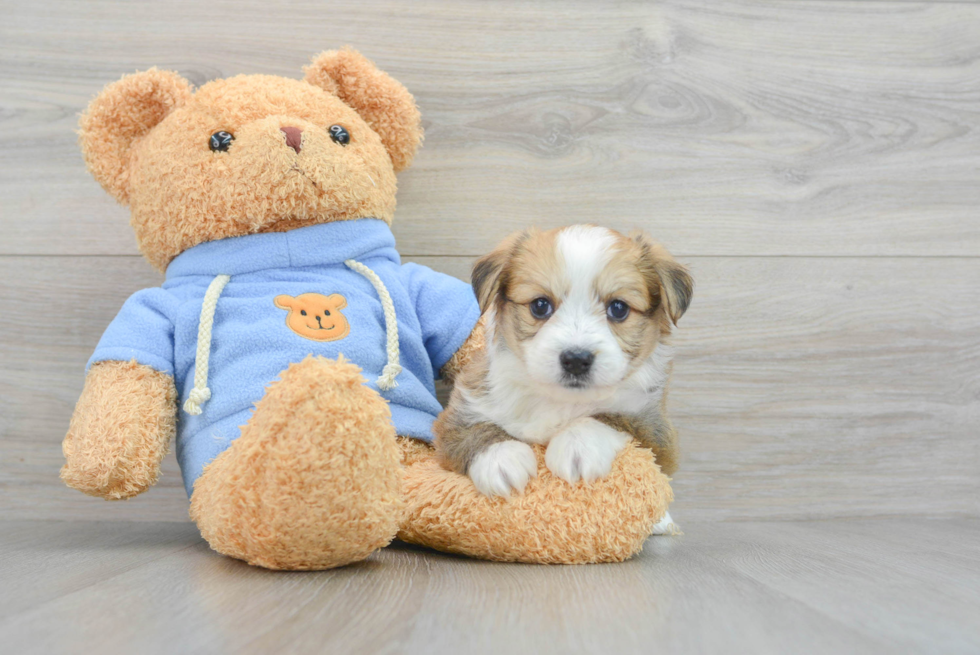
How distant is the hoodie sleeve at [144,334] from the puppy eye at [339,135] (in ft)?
1.56

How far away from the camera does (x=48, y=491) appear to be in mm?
1896

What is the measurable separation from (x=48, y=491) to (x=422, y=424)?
41.5 inches

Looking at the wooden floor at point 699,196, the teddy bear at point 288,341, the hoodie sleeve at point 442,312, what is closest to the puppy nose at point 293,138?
the teddy bear at point 288,341

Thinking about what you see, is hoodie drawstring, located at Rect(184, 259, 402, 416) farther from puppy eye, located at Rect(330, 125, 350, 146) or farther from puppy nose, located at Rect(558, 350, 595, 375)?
puppy nose, located at Rect(558, 350, 595, 375)

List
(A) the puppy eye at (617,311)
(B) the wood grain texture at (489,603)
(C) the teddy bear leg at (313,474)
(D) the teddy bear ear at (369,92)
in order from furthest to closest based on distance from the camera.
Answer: (D) the teddy bear ear at (369,92), (A) the puppy eye at (617,311), (C) the teddy bear leg at (313,474), (B) the wood grain texture at (489,603)

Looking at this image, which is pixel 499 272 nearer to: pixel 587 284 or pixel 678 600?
pixel 587 284

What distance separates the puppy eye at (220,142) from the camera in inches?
59.9

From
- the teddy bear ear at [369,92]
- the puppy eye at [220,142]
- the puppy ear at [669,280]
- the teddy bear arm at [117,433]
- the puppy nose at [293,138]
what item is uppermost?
the teddy bear ear at [369,92]

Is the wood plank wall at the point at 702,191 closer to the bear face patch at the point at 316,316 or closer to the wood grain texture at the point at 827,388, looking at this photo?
the wood grain texture at the point at 827,388

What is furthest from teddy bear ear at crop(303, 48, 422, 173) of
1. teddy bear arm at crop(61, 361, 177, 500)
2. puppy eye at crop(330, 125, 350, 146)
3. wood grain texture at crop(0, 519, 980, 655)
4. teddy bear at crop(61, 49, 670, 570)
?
wood grain texture at crop(0, 519, 980, 655)

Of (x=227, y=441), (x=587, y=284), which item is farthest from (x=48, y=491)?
(x=587, y=284)

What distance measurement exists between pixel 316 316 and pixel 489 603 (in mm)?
720

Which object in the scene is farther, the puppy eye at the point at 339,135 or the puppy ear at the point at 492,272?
the puppy eye at the point at 339,135

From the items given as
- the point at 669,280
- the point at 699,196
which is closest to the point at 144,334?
the point at 669,280
